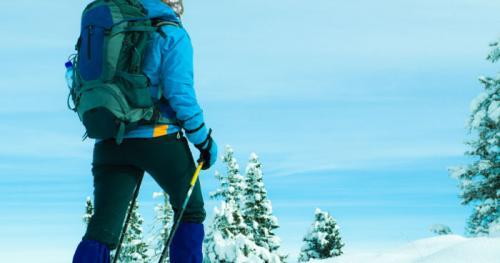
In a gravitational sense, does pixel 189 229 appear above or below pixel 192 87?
→ below

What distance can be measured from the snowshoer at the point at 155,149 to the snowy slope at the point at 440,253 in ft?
13.3

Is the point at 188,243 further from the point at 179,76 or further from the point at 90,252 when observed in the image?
the point at 179,76

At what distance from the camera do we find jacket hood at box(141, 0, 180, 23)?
518cm

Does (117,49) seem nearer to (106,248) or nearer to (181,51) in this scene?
(181,51)

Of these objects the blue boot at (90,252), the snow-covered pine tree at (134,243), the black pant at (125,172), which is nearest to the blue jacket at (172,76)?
the black pant at (125,172)

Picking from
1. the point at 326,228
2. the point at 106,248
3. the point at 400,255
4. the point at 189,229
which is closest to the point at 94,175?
the point at 106,248

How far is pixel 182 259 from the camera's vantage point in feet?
18.2

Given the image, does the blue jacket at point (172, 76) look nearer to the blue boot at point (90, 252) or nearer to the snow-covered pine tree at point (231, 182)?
the blue boot at point (90, 252)

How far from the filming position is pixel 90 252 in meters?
4.84

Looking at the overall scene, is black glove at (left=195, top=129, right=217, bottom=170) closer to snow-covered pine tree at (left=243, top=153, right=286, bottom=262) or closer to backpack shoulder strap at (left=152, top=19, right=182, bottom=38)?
backpack shoulder strap at (left=152, top=19, right=182, bottom=38)

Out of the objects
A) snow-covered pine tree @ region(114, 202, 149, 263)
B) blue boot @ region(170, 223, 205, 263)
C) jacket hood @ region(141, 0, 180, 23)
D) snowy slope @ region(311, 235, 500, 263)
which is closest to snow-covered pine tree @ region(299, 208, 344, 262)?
snow-covered pine tree @ region(114, 202, 149, 263)

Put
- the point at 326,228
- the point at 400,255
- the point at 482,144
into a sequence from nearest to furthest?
the point at 400,255 < the point at 482,144 < the point at 326,228

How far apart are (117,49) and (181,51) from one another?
0.53m

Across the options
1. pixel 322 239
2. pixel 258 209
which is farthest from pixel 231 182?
pixel 322 239
